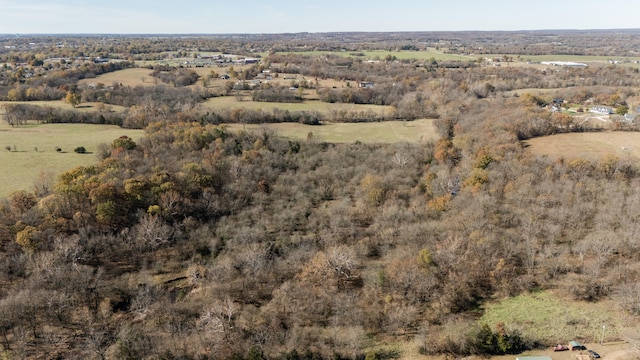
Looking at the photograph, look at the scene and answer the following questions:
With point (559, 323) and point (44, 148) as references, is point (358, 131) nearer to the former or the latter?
point (44, 148)

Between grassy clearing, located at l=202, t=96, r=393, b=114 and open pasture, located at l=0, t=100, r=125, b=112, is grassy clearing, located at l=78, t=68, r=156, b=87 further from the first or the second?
grassy clearing, located at l=202, t=96, r=393, b=114

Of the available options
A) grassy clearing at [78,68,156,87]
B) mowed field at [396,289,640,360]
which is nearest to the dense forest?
mowed field at [396,289,640,360]

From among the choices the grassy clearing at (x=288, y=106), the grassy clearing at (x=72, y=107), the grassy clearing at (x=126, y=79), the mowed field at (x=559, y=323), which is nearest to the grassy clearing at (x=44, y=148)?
the grassy clearing at (x=72, y=107)

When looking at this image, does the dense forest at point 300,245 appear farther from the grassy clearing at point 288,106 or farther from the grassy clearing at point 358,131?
the grassy clearing at point 288,106

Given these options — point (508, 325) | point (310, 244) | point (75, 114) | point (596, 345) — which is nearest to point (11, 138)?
point (75, 114)

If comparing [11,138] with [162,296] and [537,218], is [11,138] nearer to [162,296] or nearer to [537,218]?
[162,296]
